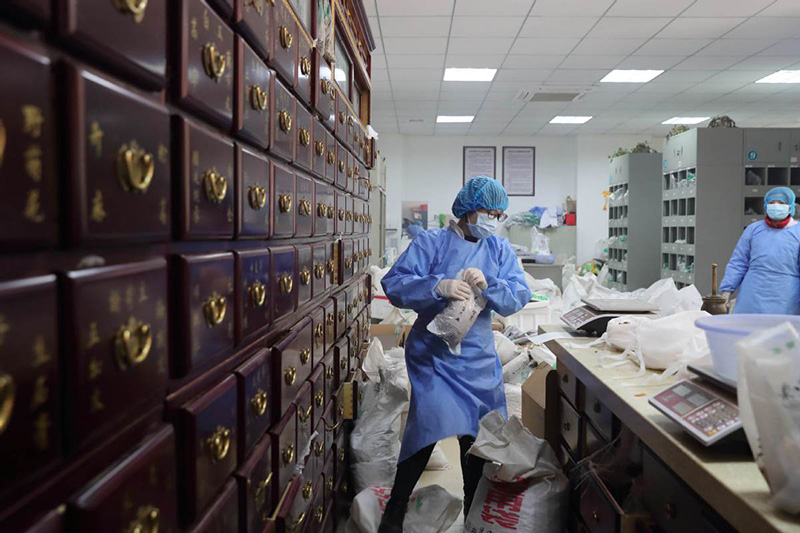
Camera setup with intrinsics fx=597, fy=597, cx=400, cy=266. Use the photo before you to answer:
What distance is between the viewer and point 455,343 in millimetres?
2346

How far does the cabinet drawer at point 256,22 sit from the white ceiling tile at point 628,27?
16.9 ft

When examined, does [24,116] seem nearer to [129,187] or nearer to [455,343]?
[129,187]

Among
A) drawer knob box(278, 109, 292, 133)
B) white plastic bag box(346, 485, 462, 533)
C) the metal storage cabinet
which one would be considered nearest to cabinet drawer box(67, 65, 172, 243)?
drawer knob box(278, 109, 292, 133)

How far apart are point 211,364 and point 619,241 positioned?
8634 millimetres

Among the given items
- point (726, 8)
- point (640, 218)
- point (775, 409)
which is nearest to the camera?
point (775, 409)

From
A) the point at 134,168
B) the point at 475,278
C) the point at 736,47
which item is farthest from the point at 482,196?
the point at 736,47

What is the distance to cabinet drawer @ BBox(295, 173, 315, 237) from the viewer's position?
155cm

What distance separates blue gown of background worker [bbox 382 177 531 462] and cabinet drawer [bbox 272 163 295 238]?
1065 mm

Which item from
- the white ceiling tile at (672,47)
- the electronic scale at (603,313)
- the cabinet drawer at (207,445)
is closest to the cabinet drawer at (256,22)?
the cabinet drawer at (207,445)

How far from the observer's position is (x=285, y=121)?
137 cm

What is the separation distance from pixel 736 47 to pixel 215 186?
7.01m

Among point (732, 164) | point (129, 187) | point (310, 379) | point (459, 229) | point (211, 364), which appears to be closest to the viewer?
point (129, 187)

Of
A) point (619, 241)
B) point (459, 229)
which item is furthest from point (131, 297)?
point (619, 241)

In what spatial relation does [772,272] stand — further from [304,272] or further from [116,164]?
[116,164]
